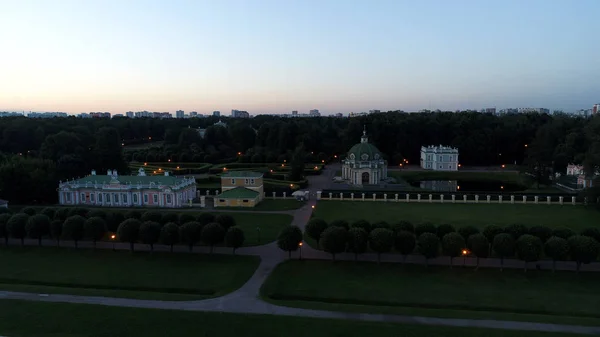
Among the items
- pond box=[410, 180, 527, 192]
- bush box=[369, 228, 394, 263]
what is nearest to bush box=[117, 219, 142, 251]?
bush box=[369, 228, 394, 263]

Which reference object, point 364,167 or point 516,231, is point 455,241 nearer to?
point 516,231

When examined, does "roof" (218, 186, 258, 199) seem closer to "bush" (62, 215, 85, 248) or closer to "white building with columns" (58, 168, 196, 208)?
"white building with columns" (58, 168, 196, 208)

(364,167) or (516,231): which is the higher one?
(364,167)

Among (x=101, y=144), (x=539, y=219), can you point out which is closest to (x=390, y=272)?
(x=539, y=219)

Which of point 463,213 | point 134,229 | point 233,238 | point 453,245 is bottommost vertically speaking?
point 463,213

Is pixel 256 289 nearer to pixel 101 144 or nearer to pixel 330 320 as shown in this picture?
pixel 330 320

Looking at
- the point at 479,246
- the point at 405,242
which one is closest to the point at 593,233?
the point at 479,246

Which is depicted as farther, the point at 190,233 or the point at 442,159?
the point at 442,159
